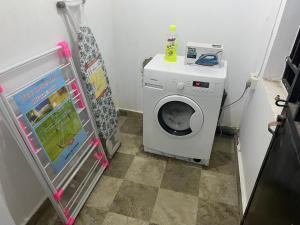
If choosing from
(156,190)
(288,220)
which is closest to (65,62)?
(156,190)

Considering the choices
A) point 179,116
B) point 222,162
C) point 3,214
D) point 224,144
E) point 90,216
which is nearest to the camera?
point 3,214

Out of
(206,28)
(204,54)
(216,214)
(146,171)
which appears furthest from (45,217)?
(206,28)

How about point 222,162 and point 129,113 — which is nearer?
point 222,162

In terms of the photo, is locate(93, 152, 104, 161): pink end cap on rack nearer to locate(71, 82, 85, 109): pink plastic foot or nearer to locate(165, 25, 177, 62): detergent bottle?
locate(71, 82, 85, 109): pink plastic foot

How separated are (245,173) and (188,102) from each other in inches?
26.7

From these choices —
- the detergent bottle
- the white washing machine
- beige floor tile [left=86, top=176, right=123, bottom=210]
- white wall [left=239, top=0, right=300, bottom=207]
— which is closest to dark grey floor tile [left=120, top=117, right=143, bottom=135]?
the white washing machine

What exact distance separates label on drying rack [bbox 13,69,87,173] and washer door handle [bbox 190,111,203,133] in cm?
81

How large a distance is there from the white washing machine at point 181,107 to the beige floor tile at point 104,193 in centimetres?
43

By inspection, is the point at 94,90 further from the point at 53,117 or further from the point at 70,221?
the point at 70,221

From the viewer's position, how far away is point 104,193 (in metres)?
1.71

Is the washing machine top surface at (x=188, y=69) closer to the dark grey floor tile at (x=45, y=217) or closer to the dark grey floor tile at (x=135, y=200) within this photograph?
the dark grey floor tile at (x=135, y=200)

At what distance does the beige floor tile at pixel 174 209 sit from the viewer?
5.04ft

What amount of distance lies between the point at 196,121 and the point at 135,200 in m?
0.73

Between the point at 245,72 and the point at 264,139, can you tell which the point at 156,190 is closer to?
the point at 264,139
